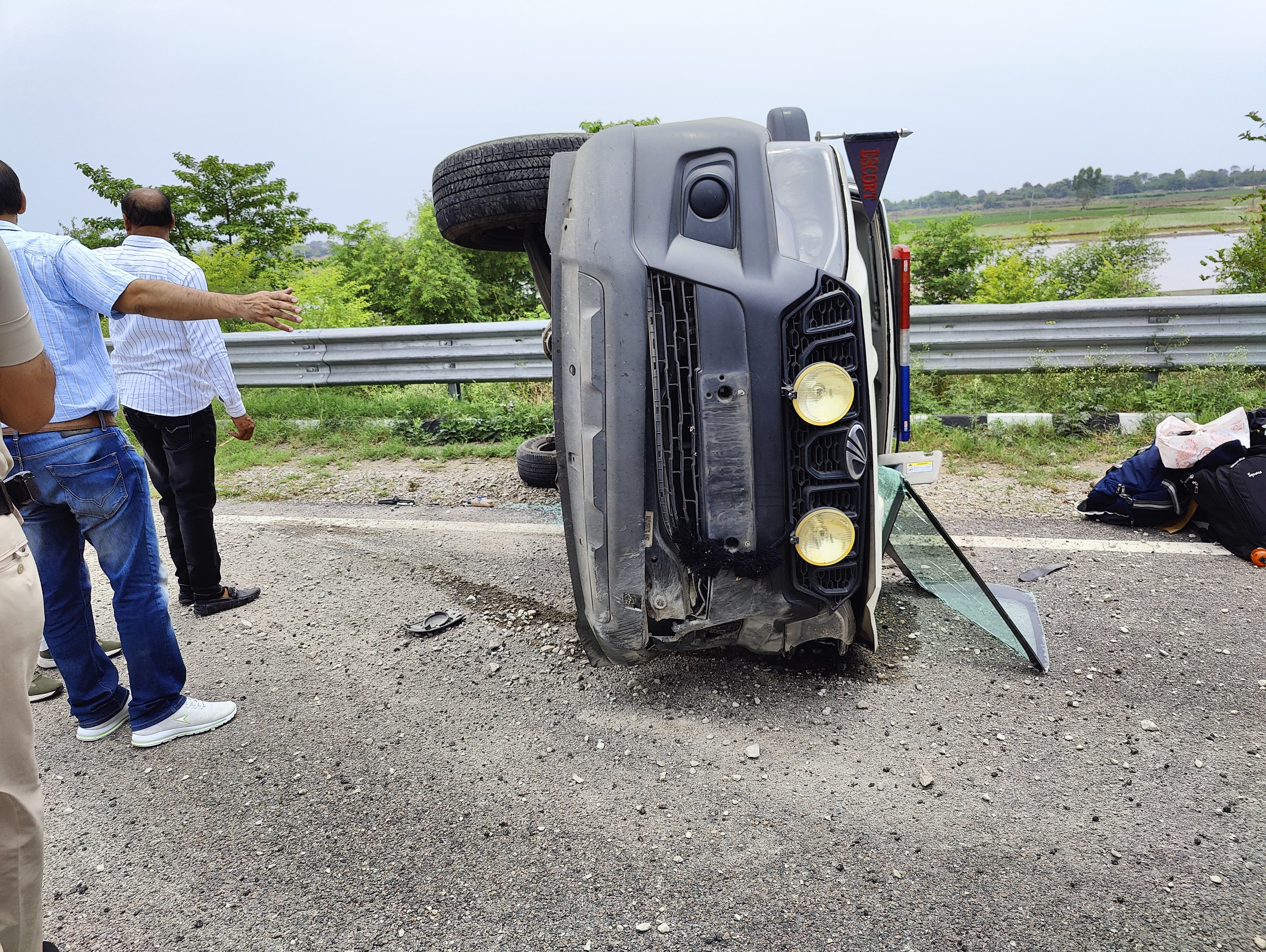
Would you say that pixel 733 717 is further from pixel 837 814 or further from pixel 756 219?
pixel 756 219

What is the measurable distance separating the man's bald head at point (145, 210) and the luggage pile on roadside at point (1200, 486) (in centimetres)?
483

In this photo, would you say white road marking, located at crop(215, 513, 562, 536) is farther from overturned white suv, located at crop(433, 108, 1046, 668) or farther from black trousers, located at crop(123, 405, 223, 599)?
overturned white suv, located at crop(433, 108, 1046, 668)

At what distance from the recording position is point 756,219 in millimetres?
2279

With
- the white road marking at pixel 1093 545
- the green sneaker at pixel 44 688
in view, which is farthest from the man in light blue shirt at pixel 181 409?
the white road marking at pixel 1093 545

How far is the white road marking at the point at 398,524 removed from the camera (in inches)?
174

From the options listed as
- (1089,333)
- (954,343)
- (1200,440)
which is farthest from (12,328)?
(1089,333)

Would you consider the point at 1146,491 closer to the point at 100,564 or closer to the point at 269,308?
the point at 269,308

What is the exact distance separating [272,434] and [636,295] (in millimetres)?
5689

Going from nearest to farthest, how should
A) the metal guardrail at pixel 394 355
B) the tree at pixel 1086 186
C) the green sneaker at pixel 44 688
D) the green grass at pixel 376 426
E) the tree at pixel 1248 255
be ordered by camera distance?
the green sneaker at pixel 44 688, the green grass at pixel 376 426, the metal guardrail at pixel 394 355, the tree at pixel 1248 255, the tree at pixel 1086 186

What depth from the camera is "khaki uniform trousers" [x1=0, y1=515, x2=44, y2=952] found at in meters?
1.44

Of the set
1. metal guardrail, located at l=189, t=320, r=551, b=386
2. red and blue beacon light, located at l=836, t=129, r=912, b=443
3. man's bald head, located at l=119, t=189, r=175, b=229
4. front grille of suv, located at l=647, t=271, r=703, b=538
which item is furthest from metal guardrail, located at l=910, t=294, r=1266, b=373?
man's bald head, located at l=119, t=189, r=175, b=229

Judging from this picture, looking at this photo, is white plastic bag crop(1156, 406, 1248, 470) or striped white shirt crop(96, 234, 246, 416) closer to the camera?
striped white shirt crop(96, 234, 246, 416)

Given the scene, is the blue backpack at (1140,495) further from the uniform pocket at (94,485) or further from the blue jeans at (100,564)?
the uniform pocket at (94,485)

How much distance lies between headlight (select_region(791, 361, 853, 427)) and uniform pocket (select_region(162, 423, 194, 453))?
287cm
